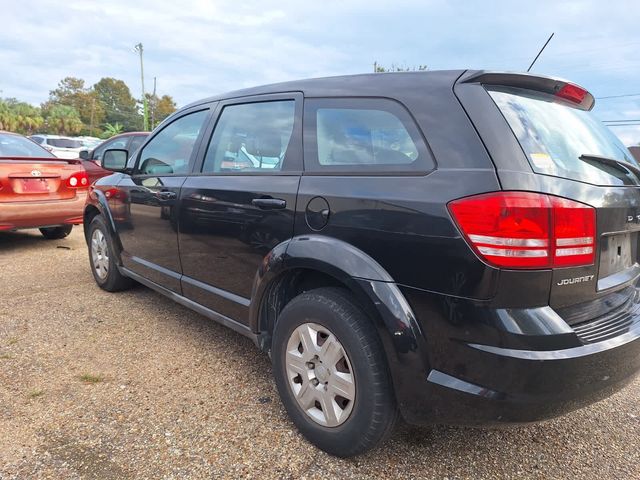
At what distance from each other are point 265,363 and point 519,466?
1.58m

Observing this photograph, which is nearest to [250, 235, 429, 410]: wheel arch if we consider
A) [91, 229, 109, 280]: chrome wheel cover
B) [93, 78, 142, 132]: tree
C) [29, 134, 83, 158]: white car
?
[91, 229, 109, 280]: chrome wheel cover

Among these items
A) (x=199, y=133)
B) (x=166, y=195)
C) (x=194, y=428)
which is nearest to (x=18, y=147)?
(x=166, y=195)

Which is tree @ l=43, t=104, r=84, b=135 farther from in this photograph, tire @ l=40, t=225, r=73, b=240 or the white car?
tire @ l=40, t=225, r=73, b=240

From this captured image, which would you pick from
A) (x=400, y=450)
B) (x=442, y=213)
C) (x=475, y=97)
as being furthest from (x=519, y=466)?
(x=475, y=97)

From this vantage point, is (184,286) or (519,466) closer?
(519,466)

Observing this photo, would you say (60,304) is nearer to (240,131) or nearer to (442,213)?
(240,131)

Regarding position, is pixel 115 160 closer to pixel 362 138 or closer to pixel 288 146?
pixel 288 146

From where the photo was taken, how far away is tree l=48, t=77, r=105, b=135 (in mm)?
75062

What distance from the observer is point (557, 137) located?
187 centimetres

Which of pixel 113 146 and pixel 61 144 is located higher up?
pixel 113 146

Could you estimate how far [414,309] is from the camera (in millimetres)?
1745

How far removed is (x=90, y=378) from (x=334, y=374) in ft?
5.39

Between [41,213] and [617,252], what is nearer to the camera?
[617,252]

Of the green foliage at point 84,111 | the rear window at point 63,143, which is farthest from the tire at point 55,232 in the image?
the green foliage at point 84,111
